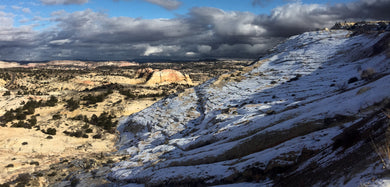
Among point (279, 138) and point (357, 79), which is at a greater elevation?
point (357, 79)

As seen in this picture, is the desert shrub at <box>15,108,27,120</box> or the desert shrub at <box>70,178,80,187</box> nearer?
the desert shrub at <box>70,178,80,187</box>

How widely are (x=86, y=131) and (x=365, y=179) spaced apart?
37.2 metres

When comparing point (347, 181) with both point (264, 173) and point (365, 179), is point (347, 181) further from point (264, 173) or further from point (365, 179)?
point (264, 173)

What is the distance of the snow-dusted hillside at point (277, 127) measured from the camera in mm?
9016

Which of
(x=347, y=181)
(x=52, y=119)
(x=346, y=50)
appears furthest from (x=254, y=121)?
(x=52, y=119)

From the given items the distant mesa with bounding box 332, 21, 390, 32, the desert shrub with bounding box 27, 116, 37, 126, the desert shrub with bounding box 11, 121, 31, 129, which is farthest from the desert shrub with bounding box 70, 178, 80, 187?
the distant mesa with bounding box 332, 21, 390, 32

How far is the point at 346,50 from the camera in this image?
41.7 meters

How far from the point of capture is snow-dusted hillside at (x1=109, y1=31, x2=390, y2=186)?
902 cm

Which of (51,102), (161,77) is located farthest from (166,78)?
(51,102)

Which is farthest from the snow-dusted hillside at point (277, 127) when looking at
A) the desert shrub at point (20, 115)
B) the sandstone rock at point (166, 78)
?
the sandstone rock at point (166, 78)

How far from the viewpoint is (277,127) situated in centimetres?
1584

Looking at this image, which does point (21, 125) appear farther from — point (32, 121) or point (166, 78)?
point (166, 78)

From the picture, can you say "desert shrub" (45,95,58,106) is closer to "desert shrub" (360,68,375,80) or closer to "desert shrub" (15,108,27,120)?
"desert shrub" (15,108,27,120)

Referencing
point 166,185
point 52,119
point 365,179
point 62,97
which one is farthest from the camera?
point 62,97
